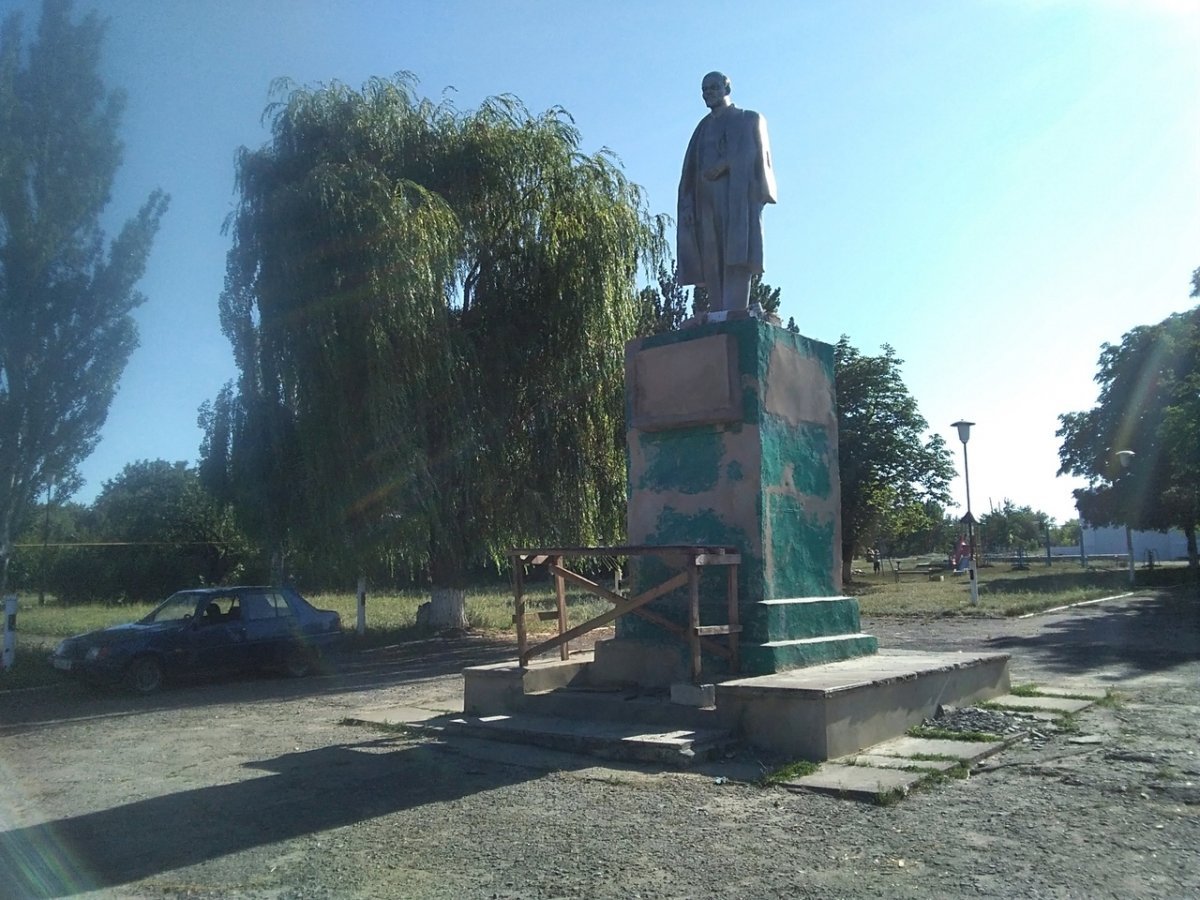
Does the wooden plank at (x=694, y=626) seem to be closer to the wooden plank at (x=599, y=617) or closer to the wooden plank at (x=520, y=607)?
the wooden plank at (x=599, y=617)

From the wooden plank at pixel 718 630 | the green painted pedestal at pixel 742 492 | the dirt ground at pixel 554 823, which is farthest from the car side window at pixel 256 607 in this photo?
the wooden plank at pixel 718 630

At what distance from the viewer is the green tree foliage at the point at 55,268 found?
1606 centimetres

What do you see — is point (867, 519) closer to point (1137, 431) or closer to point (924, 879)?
point (1137, 431)

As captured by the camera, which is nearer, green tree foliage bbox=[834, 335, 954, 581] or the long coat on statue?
the long coat on statue

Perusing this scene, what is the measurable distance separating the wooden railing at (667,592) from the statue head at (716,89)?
4276mm

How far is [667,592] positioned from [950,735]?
2.45m

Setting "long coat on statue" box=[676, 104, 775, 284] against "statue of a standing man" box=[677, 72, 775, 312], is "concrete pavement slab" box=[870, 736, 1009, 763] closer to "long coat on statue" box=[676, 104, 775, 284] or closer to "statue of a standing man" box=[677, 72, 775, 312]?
"statue of a standing man" box=[677, 72, 775, 312]

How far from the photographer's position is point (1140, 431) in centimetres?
3738

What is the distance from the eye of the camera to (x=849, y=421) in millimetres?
39188

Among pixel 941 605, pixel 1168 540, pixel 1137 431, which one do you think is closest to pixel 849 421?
pixel 1137 431

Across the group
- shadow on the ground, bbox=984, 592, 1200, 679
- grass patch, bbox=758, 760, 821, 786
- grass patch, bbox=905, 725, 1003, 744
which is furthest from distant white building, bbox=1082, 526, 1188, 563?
grass patch, bbox=758, 760, 821, 786

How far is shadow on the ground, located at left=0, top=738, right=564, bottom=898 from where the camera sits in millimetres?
5199

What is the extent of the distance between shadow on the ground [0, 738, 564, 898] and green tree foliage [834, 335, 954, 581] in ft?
Answer: 107

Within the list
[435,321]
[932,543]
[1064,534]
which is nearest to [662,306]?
[435,321]
